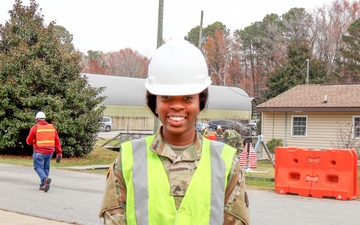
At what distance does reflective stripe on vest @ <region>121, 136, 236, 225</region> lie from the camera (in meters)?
2.61

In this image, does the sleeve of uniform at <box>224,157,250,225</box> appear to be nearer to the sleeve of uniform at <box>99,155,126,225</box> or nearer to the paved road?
the sleeve of uniform at <box>99,155,126,225</box>

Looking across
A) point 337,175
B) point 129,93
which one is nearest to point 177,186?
point 337,175

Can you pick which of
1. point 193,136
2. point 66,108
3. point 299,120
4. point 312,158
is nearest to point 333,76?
point 299,120

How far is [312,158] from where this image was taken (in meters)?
14.3

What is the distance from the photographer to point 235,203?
270cm

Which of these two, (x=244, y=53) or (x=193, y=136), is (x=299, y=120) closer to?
(x=193, y=136)

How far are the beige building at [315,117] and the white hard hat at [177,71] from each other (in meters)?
26.0

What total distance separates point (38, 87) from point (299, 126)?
43.0 ft

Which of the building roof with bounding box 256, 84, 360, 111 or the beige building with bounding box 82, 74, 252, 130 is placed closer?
the building roof with bounding box 256, 84, 360, 111

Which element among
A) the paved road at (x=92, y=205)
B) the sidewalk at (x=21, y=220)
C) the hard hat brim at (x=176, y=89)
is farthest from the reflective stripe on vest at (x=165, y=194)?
the paved road at (x=92, y=205)

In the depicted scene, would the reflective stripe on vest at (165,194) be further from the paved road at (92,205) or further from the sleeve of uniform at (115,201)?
the paved road at (92,205)

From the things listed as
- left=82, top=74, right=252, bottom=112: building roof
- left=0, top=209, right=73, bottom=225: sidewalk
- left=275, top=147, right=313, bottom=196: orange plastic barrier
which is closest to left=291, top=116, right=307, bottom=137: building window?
left=275, top=147, right=313, bottom=196: orange plastic barrier

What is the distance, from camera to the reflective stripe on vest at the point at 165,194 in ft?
8.57

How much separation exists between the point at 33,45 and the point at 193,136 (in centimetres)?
2409
